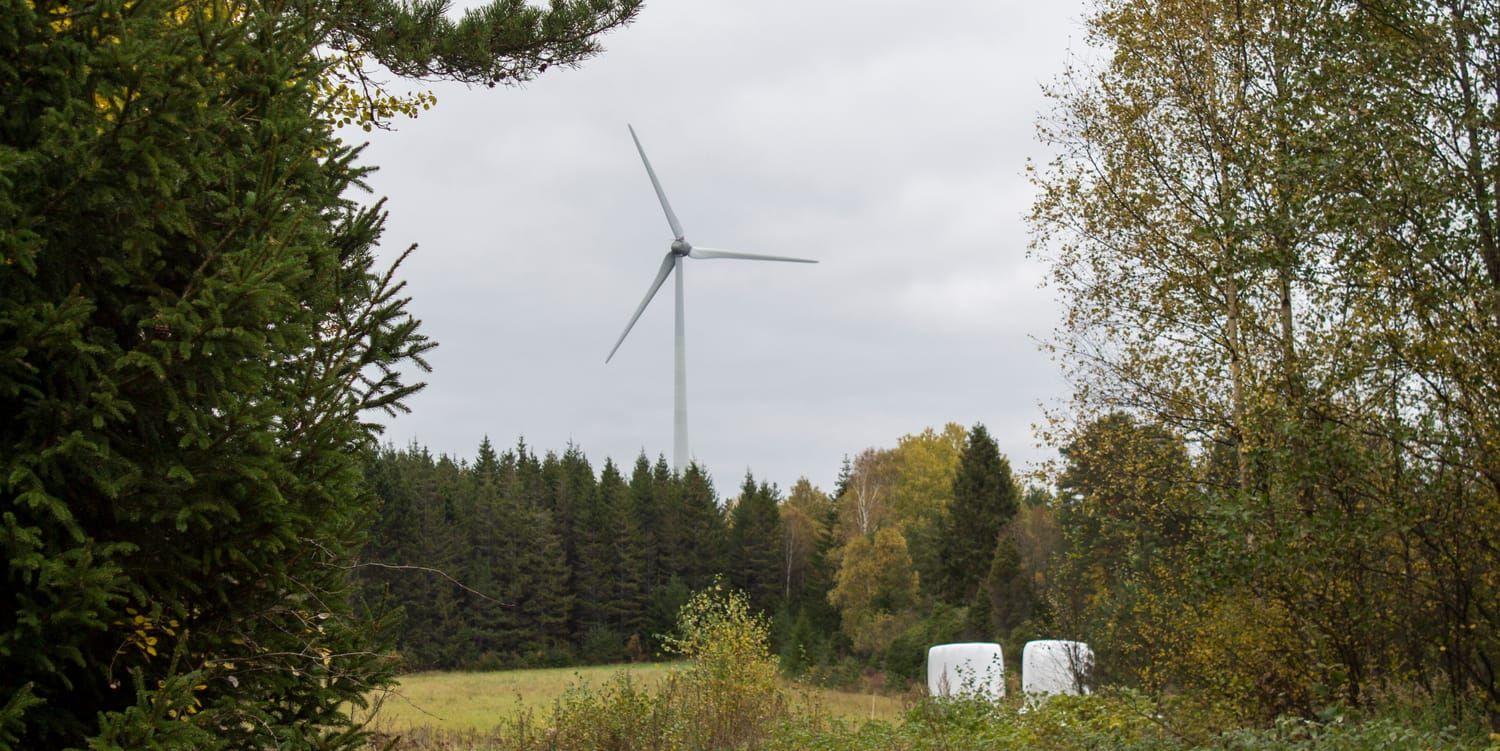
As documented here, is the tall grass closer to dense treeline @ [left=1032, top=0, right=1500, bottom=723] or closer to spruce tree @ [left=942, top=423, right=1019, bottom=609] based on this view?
dense treeline @ [left=1032, top=0, right=1500, bottom=723]

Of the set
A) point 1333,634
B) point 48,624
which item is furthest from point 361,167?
point 1333,634

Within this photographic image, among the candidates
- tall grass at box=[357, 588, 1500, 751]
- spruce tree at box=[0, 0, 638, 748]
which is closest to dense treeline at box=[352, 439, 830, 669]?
tall grass at box=[357, 588, 1500, 751]

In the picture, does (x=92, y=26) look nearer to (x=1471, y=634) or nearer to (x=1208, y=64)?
(x=1471, y=634)

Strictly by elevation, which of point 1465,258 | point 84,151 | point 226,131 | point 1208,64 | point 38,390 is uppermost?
point 1208,64

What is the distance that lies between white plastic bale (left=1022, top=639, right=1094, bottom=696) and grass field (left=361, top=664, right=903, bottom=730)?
2.35 m

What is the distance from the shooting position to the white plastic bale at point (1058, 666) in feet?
55.8

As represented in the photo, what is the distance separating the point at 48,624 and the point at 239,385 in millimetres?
938

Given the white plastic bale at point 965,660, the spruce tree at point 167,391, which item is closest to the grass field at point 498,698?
the white plastic bale at point 965,660

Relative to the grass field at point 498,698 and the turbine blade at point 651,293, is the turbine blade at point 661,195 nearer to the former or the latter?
the turbine blade at point 651,293

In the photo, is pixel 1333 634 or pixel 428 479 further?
pixel 428 479

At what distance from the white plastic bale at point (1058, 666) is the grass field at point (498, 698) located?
235 cm

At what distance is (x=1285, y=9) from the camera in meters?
10.4

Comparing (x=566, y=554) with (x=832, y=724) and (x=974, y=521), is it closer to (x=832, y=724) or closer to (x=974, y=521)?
(x=974, y=521)

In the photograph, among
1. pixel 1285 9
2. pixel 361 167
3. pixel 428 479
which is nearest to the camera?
pixel 361 167
